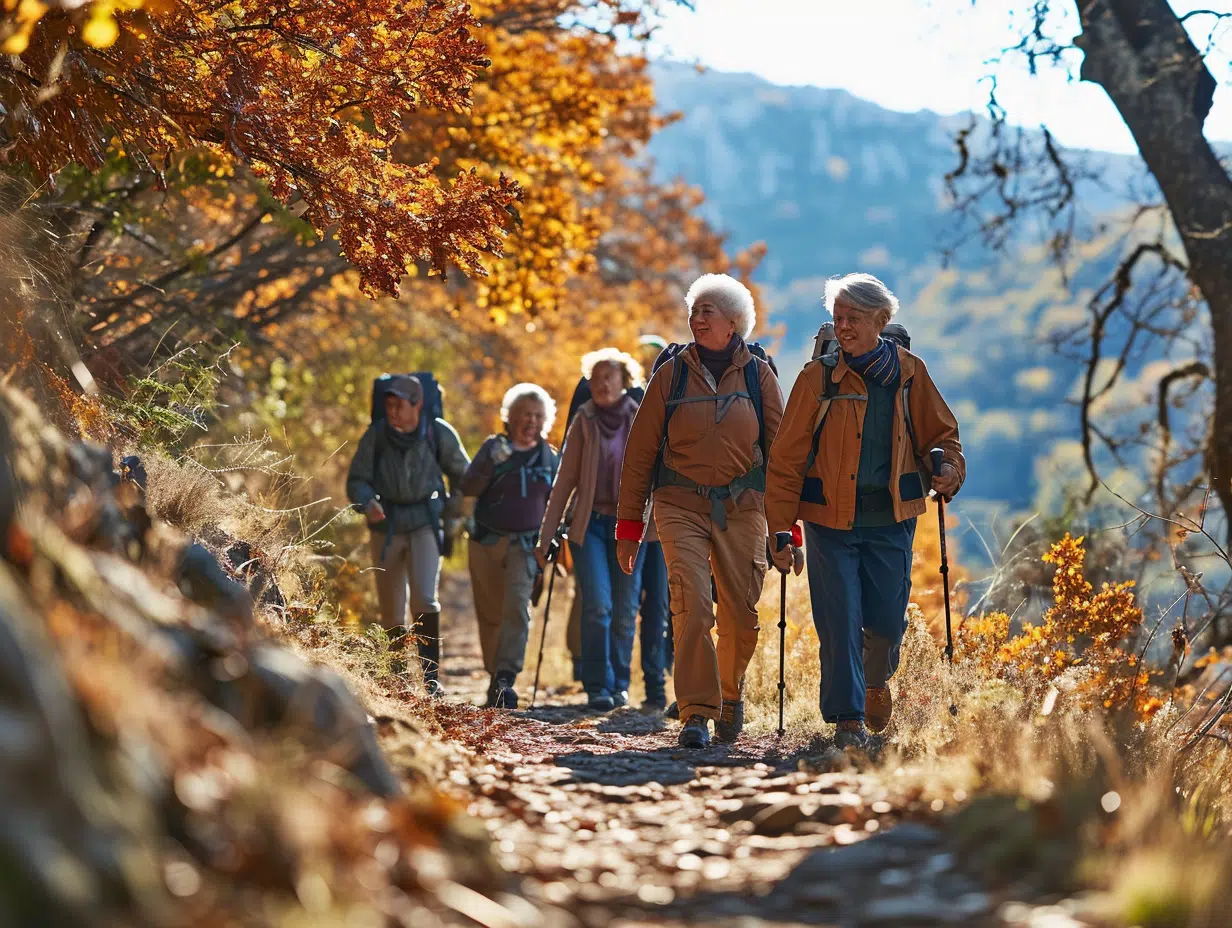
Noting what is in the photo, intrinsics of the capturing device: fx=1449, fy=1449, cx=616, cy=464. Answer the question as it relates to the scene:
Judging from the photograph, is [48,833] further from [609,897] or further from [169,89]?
[169,89]

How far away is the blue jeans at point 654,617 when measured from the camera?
10398 millimetres

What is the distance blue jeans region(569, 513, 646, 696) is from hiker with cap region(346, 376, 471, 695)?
3.46ft

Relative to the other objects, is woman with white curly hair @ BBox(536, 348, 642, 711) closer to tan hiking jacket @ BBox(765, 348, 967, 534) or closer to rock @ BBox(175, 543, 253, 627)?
tan hiking jacket @ BBox(765, 348, 967, 534)

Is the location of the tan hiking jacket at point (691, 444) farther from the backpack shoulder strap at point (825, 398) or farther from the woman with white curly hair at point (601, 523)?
the woman with white curly hair at point (601, 523)

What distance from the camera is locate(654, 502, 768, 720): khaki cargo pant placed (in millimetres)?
7238

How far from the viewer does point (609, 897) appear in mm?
3834

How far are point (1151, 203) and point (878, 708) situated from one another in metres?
7.82

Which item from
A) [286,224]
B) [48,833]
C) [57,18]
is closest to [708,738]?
[57,18]

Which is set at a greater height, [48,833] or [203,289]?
[203,289]

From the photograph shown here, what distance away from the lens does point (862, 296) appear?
700 cm

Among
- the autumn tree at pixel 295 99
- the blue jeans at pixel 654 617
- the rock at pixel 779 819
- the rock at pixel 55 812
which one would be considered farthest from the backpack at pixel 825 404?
the rock at pixel 55 812

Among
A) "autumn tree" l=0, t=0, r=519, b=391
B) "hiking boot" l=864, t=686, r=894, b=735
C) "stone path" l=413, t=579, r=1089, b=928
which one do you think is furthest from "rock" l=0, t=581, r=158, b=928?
"hiking boot" l=864, t=686, r=894, b=735

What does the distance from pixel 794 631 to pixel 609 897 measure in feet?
20.1

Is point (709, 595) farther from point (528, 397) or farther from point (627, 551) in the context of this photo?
point (528, 397)
